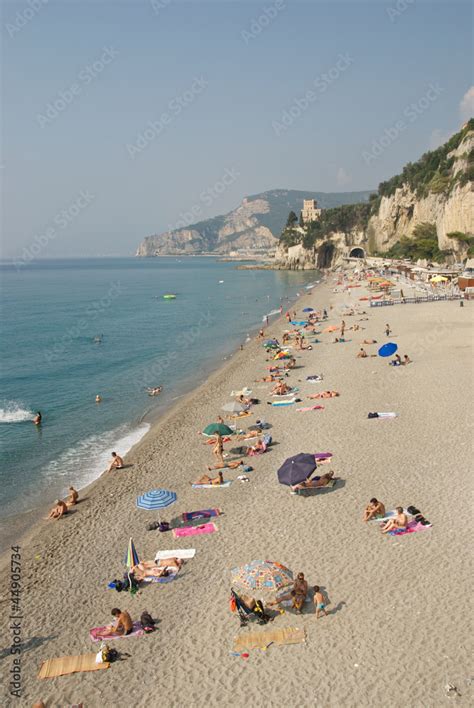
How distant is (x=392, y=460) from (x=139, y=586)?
25.3 ft

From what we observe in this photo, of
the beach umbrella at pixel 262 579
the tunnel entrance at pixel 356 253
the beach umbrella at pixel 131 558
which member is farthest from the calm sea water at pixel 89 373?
the tunnel entrance at pixel 356 253

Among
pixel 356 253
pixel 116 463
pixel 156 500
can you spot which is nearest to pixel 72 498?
pixel 116 463

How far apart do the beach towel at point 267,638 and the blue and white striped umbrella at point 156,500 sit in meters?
5.27

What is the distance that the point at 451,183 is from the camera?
60.7m

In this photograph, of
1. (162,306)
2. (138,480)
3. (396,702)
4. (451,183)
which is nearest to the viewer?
(396,702)

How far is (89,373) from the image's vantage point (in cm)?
3148

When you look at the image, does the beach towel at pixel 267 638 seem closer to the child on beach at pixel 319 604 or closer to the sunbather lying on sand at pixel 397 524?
the child on beach at pixel 319 604

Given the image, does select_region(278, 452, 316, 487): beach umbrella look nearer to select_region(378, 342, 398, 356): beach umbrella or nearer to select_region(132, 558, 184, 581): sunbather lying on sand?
select_region(132, 558, 184, 581): sunbather lying on sand

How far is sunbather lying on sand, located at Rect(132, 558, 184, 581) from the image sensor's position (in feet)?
35.0

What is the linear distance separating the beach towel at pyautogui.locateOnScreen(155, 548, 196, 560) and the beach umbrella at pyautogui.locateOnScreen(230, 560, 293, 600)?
1.54 m

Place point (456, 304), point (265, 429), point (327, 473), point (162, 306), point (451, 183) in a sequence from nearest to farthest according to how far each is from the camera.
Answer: point (327, 473), point (265, 429), point (456, 304), point (451, 183), point (162, 306)

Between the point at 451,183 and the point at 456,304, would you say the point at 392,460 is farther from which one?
the point at 451,183

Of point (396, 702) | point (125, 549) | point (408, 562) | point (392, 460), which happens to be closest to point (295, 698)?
point (396, 702)

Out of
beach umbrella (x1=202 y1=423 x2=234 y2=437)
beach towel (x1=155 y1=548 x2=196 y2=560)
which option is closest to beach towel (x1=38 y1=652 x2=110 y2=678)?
beach towel (x1=155 y1=548 x2=196 y2=560)
